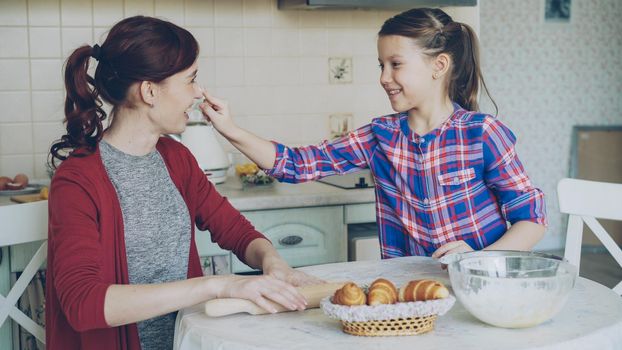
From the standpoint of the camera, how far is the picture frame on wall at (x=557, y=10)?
5.60 m

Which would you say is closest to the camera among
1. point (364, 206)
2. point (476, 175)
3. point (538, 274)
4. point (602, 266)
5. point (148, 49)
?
point (538, 274)

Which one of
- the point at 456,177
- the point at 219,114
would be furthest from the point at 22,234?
the point at 456,177

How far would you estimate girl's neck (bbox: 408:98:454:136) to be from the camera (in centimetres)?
202

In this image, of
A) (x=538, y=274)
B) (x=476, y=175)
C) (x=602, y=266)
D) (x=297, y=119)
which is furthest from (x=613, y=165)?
(x=538, y=274)

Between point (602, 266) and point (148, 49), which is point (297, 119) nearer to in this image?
point (148, 49)

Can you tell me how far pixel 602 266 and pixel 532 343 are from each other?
426cm

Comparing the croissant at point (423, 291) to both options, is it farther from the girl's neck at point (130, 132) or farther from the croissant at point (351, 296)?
the girl's neck at point (130, 132)

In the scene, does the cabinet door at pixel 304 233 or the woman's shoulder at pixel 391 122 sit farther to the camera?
the cabinet door at pixel 304 233

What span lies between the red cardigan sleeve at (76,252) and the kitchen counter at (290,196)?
969 mm

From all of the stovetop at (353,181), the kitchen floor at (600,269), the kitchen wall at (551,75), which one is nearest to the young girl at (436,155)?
the stovetop at (353,181)

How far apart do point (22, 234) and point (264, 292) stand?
768mm

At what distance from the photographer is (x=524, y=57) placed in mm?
5598

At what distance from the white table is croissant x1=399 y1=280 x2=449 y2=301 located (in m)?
0.06

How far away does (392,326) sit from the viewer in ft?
4.33
